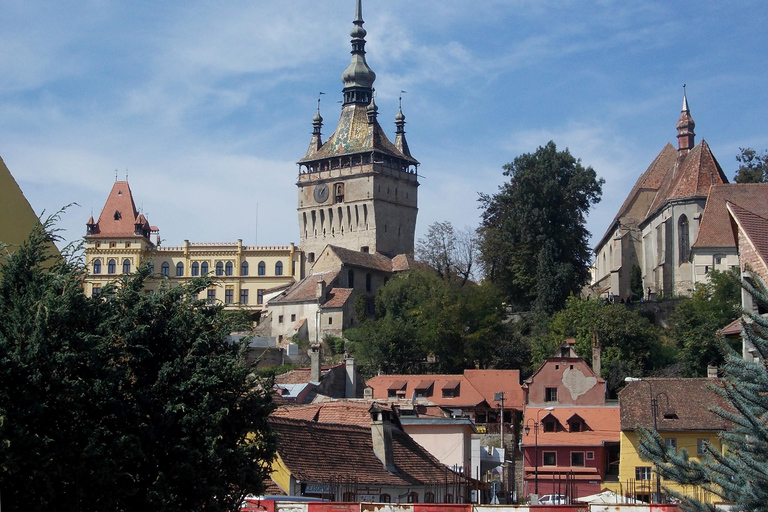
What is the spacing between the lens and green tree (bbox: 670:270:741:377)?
223 ft

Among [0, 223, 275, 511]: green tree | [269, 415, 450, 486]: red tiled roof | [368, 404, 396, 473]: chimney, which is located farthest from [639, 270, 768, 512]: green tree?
[368, 404, 396, 473]: chimney

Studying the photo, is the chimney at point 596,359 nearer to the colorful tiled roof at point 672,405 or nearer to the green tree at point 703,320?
the green tree at point 703,320

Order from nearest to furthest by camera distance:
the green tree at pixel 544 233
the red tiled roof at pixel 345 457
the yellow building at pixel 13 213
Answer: the yellow building at pixel 13 213, the red tiled roof at pixel 345 457, the green tree at pixel 544 233

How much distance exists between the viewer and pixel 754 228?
15914 mm

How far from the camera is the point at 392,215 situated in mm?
111125

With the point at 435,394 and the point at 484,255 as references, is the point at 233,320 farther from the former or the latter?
the point at 484,255

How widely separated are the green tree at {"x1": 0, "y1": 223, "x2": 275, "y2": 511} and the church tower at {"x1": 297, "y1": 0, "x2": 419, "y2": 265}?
87140 mm

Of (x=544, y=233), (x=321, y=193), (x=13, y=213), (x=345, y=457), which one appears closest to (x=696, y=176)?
(x=544, y=233)

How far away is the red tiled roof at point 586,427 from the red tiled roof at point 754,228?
127 feet

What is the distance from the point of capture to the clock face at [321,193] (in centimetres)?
11206

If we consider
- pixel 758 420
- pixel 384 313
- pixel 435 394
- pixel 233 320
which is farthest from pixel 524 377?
pixel 758 420

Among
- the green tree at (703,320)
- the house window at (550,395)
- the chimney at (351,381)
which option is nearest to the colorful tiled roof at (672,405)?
the house window at (550,395)

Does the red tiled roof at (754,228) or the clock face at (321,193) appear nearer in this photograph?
the red tiled roof at (754,228)

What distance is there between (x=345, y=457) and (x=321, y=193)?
7958 centimetres
